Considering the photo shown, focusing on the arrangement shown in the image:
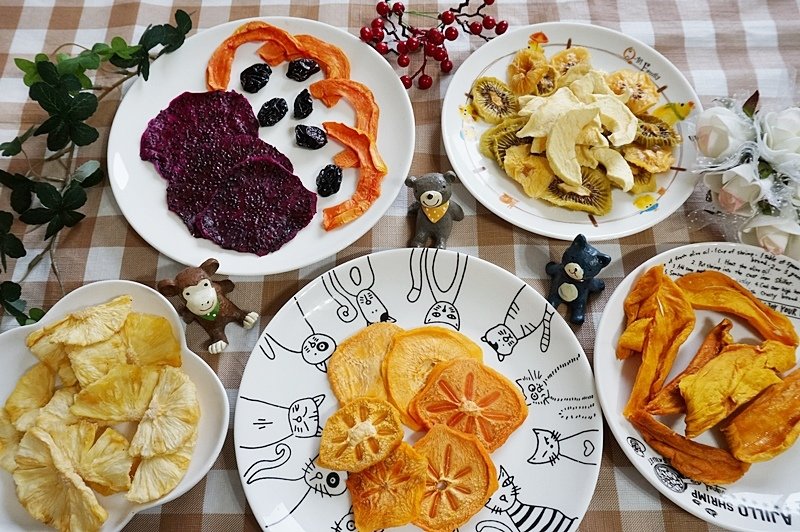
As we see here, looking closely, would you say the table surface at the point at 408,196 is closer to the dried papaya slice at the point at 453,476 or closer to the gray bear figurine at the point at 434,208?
the gray bear figurine at the point at 434,208

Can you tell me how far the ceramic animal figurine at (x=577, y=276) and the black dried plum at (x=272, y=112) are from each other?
2.37ft

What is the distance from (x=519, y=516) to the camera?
112 centimetres

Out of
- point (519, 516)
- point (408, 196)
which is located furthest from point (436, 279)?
point (519, 516)

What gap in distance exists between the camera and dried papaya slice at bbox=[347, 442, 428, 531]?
3.46 feet

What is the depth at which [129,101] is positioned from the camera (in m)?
1.50

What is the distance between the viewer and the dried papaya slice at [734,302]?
126 cm

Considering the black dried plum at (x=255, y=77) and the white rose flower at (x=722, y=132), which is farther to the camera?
the black dried plum at (x=255, y=77)

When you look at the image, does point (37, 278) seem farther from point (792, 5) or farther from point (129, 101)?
point (792, 5)

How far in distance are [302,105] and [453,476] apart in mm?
913

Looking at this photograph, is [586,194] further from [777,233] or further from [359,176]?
[359,176]

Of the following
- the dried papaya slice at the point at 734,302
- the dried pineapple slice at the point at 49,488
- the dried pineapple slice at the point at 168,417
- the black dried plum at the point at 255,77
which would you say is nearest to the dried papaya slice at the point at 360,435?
the dried pineapple slice at the point at 168,417

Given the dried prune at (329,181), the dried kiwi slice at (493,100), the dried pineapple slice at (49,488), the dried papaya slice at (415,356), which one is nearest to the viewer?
the dried pineapple slice at (49,488)

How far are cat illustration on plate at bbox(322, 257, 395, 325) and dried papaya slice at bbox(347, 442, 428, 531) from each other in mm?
303

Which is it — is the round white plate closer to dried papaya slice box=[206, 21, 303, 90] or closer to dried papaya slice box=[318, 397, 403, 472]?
dried papaya slice box=[318, 397, 403, 472]
